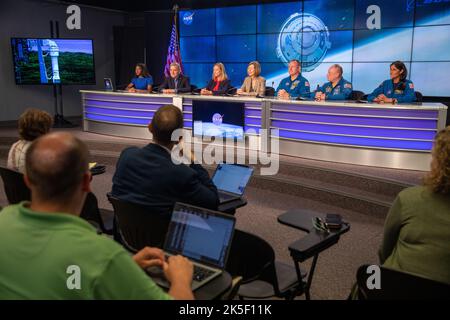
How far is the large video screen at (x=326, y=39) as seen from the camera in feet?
26.9

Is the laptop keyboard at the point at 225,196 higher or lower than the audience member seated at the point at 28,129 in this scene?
lower

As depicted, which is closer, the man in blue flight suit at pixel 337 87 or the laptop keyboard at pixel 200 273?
the laptop keyboard at pixel 200 273

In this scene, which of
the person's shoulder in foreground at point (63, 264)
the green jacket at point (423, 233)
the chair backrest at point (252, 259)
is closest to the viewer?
the person's shoulder in foreground at point (63, 264)

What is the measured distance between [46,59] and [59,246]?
833cm

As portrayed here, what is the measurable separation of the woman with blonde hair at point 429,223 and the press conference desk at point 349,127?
3.25 meters

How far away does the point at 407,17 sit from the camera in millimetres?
8297

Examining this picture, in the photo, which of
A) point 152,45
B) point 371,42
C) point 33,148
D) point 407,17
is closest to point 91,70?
point 152,45

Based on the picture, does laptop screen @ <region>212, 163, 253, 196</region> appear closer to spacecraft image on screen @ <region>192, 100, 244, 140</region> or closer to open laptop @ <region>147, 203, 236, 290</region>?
open laptop @ <region>147, 203, 236, 290</region>

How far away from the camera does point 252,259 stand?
78.5 inches

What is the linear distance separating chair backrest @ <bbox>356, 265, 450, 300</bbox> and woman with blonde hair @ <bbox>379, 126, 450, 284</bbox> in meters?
0.16

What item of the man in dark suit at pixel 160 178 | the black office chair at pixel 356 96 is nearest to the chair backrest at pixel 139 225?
the man in dark suit at pixel 160 178

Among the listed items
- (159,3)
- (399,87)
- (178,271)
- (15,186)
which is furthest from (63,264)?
(159,3)

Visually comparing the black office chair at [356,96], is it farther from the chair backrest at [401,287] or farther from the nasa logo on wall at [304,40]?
the chair backrest at [401,287]

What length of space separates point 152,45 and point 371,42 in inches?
189
